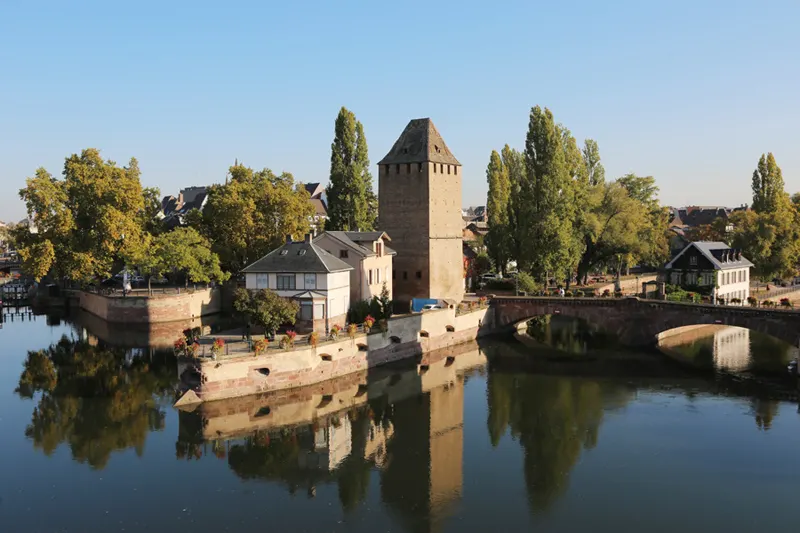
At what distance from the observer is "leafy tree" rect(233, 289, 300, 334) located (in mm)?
43469

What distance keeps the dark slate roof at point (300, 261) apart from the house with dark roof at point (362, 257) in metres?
2.74

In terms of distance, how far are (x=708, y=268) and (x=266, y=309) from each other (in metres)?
43.4

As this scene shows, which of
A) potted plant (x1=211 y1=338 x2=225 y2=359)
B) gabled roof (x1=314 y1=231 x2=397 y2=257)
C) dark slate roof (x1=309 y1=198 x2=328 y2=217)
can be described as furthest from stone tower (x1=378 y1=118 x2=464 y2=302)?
dark slate roof (x1=309 y1=198 x2=328 y2=217)

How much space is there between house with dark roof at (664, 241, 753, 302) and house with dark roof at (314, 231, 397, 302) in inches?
1147

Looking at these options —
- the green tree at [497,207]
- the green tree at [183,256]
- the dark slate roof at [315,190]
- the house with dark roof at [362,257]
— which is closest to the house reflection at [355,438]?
the house with dark roof at [362,257]

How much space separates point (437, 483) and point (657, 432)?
12.6 metres

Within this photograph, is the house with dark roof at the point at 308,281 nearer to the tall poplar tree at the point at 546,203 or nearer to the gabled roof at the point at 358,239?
the gabled roof at the point at 358,239

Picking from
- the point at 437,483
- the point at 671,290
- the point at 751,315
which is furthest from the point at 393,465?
the point at 671,290

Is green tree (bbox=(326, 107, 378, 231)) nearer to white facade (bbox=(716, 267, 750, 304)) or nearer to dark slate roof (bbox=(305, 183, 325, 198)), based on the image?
white facade (bbox=(716, 267, 750, 304))

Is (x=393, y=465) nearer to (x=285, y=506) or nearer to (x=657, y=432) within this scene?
(x=285, y=506)

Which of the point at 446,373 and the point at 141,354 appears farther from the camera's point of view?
the point at 141,354

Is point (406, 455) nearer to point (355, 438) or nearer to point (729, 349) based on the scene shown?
point (355, 438)

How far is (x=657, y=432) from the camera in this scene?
34.4 metres

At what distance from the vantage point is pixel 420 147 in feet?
198
